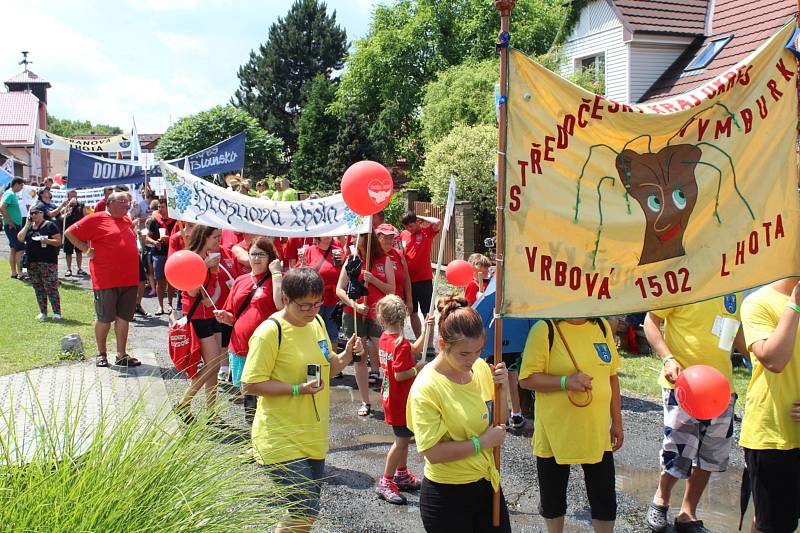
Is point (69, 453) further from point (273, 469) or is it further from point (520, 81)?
point (520, 81)

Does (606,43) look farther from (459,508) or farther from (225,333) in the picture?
(459,508)

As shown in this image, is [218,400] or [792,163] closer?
[218,400]

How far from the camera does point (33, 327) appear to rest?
10.6 metres

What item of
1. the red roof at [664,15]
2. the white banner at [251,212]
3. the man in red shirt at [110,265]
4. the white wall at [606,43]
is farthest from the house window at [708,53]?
the man in red shirt at [110,265]

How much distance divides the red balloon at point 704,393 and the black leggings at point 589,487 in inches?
20.9

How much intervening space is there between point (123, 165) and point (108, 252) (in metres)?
4.11

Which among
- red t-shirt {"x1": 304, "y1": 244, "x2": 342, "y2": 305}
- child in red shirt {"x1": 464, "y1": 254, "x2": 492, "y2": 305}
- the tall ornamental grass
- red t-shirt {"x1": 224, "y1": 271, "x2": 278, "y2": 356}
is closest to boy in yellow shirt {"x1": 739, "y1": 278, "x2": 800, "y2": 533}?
the tall ornamental grass

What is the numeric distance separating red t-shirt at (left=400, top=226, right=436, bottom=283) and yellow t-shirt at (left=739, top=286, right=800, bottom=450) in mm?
5700

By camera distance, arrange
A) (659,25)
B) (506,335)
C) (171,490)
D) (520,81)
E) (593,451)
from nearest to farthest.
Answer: (171,490)
(520,81)
(593,451)
(506,335)
(659,25)

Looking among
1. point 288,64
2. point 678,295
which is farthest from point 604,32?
point 288,64

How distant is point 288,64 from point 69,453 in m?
61.7

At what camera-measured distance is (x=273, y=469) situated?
3518mm

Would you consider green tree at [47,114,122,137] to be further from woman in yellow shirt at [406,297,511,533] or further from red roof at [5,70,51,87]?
woman in yellow shirt at [406,297,511,533]

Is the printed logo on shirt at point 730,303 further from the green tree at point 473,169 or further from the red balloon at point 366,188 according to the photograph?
the green tree at point 473,169
